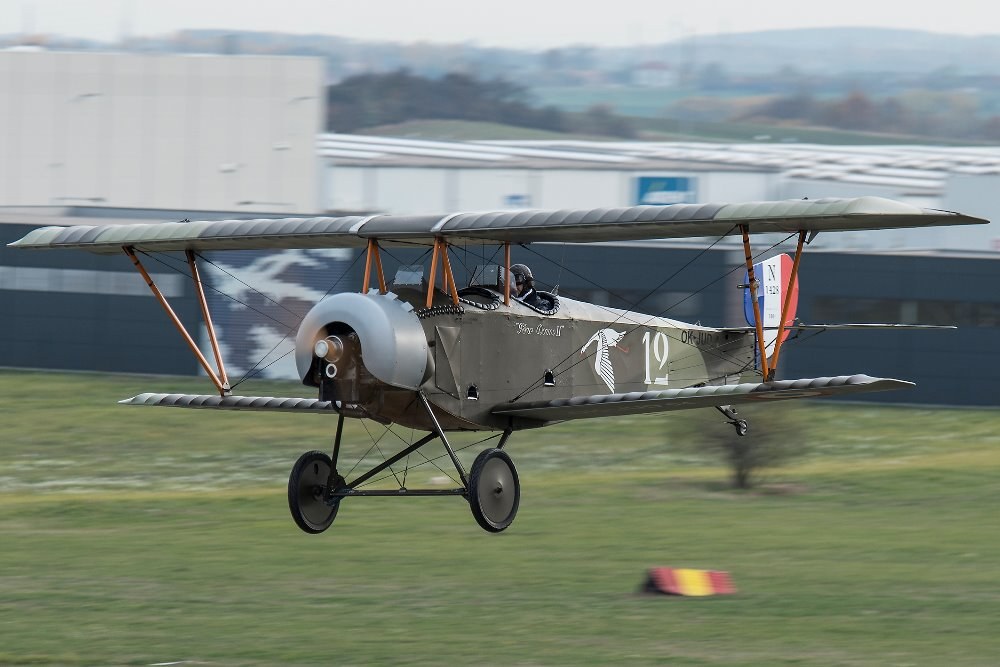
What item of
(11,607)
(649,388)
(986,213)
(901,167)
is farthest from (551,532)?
(901,167)

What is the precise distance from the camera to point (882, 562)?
1877 centimetres

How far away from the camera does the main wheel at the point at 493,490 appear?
591 inches

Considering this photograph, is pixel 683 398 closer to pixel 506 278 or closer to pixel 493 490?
pixel 493 490

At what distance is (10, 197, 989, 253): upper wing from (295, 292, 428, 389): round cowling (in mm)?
1332

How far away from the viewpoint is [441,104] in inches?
5915

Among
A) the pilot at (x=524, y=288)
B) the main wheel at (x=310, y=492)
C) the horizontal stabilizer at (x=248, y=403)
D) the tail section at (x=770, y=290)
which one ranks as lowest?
the main wheel at (x=310, y=492)

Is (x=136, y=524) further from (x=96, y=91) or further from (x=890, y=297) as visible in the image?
(x=96, y=91)

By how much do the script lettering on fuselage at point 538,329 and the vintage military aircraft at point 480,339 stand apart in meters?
0.02

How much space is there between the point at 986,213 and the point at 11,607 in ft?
154

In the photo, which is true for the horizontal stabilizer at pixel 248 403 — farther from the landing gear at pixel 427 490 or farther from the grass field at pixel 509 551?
the grass field at pixel 509 551

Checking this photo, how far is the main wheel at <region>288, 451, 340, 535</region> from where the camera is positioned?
1587 centimetres

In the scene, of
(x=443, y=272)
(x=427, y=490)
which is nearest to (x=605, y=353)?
(x=443, y=272)

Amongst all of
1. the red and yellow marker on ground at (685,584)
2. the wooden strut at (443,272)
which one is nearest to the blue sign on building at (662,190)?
the red and yellow marker on ground at (685,584)

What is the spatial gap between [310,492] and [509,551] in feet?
14.1
